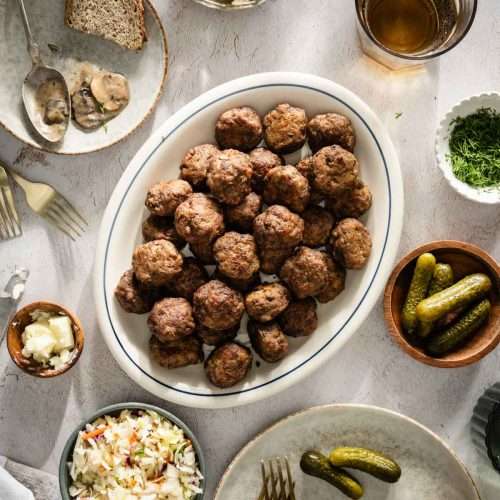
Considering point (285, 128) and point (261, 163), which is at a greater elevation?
point (285, 128)

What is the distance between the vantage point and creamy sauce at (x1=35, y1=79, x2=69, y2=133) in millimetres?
3377

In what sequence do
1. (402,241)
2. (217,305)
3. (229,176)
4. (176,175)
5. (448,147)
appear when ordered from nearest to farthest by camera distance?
(229,176) → (217,305) → (448,147) → (176,175) → (402,241)

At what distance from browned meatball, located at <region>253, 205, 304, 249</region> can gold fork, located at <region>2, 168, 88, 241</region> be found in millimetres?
1077

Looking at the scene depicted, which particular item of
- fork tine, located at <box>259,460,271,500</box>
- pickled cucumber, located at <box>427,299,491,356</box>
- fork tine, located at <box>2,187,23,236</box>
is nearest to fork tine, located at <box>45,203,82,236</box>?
fork tine, located at <box>2,187,23,236</box>

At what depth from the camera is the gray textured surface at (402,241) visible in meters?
3.48

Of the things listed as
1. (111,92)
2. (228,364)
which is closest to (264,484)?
Answer: (228,364)

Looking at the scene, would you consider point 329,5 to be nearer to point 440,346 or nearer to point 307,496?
point 440,346

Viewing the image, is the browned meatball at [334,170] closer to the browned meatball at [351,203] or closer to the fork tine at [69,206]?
the browned meatball at [351,203]

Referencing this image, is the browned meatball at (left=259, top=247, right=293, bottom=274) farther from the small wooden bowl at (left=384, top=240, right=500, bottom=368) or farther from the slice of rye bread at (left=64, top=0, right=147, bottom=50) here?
the slice of rye bread at (left=64, top=0, right=147, bottom=50)

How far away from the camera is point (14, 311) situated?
3.60 meters

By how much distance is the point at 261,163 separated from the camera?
3176 millimetres

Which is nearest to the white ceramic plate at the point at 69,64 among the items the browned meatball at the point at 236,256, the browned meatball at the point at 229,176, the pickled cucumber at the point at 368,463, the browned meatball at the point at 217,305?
the browned meatball at the point at 229,176

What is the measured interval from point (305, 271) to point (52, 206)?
1.44 m

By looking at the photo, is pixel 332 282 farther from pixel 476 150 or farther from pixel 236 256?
pixel 476 150
